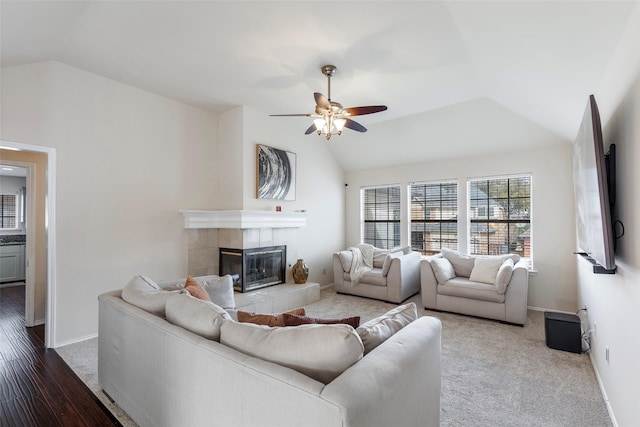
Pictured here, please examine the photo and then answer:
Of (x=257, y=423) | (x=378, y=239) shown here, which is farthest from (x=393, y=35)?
(x=378, y=239)

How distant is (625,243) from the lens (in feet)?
5.96

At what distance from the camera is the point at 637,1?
4.90 feet

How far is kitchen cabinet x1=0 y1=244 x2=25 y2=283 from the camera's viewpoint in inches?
242

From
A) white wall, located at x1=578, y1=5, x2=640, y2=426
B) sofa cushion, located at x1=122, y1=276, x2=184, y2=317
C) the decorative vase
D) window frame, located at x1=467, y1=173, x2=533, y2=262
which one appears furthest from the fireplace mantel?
white wall, located at x1=578, y1=5, x2=640, y2=426

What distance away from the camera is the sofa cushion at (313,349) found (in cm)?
126

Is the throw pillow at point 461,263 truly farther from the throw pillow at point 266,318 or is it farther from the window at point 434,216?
the throw pillow at point 266,318

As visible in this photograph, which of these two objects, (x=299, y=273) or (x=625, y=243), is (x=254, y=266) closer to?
(x=299, y=273)

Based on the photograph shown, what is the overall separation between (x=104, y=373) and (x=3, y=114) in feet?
8.85

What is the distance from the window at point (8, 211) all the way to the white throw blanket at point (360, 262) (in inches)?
297

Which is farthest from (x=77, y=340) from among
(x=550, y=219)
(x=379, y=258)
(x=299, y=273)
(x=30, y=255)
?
(x=550, y=219)

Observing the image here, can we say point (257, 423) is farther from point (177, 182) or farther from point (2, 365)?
point (177, 182)

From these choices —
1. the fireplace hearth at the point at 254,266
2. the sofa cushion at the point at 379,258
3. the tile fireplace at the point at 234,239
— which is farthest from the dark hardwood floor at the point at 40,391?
the sofa cushion at the point at 379,258

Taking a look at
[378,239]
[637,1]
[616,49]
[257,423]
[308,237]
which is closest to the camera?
[257,423]

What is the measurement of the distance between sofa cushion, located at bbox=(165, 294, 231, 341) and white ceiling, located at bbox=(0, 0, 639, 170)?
2.25m
